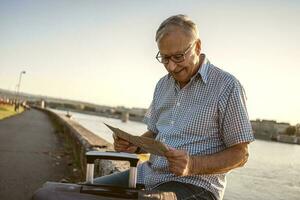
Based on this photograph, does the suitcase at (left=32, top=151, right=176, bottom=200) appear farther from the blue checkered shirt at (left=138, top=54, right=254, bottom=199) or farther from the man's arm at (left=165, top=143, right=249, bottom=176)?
the blue checkered shirt at (left=138, top=54, right=254, bottom=199)

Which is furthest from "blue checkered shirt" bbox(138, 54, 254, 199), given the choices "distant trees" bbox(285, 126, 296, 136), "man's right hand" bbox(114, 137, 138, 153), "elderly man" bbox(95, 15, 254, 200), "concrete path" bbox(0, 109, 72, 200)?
"distant trees" bbox(285, 126, 296, 136)

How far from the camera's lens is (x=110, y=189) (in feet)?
6.34

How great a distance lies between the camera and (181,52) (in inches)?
94.2

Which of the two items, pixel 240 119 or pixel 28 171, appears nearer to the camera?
pixel 240 119

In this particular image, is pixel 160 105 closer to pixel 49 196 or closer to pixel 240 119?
pixel 240 119

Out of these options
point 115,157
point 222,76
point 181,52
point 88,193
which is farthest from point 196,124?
point 88,193

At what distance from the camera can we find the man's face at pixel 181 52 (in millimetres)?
2373

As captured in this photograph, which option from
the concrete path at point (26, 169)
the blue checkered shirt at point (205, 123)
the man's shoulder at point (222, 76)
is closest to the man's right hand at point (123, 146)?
the blue checkered shirt at point (205, 123)

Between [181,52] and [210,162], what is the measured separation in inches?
26.4

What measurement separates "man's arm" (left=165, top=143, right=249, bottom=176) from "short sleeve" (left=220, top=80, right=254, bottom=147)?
56 mm

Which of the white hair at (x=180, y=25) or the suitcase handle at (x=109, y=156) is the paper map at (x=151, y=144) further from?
the white hair at (x=180, y=25)

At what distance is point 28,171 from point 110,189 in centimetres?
611

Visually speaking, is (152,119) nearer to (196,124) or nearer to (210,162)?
(196,124)

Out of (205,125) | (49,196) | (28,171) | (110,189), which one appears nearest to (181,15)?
(205,125)
